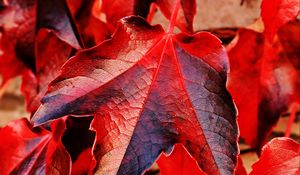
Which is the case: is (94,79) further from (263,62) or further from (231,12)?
(231,12)

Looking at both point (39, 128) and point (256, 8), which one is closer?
point (39, 128)

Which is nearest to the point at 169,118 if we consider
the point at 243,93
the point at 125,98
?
the point at 125,98

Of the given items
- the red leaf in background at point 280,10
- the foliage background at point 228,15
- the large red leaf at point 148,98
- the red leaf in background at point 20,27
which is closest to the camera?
the large red leaf at point 148,98

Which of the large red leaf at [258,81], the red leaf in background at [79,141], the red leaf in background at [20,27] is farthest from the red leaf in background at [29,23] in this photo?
the large red leaf at [258,81]

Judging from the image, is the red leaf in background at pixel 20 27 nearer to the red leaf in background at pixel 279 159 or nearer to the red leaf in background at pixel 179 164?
the red leaf in background at pixel 179 164

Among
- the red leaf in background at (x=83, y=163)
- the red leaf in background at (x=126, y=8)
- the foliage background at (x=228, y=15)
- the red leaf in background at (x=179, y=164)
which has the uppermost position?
the red leaf in background at (x=126, y=8)

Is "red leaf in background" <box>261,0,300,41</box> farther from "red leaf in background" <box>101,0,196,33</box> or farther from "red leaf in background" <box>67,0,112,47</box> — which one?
"red leaf in background" <box>67,0,112,47</box>
